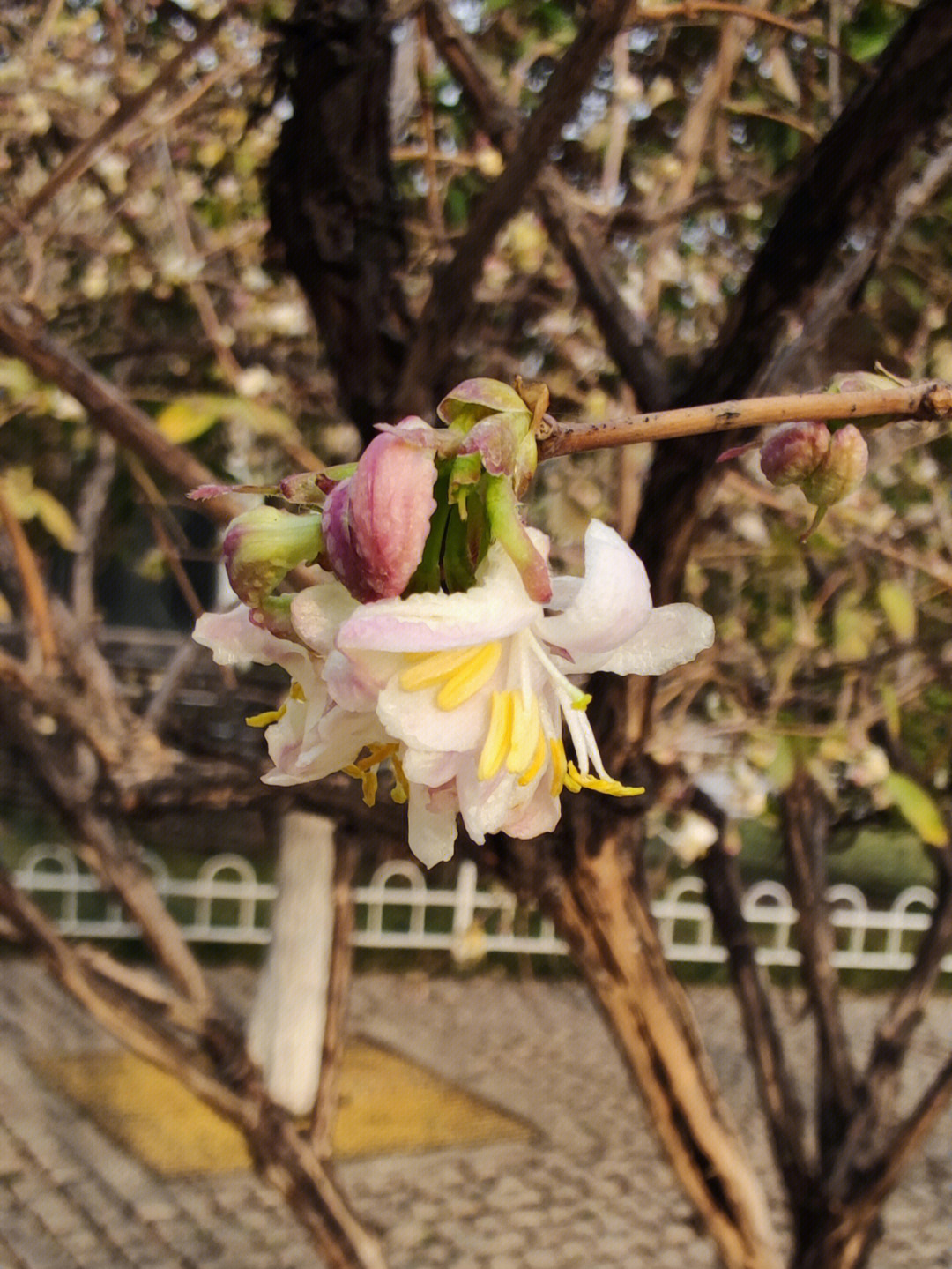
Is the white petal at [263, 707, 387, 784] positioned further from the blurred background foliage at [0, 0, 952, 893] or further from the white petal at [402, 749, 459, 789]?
the blurred background foliage at [0, 0, 952, 893]

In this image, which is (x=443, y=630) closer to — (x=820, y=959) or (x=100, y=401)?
(x=100, y=401)

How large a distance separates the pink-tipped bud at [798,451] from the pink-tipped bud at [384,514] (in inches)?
9.4

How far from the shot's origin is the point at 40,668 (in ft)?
6.89

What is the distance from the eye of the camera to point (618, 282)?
225 centimetres

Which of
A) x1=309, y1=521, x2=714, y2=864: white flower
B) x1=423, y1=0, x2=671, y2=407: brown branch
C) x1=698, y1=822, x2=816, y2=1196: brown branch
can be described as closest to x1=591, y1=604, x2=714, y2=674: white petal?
x1=309, y1=521, x2=714, y2=864: white flower

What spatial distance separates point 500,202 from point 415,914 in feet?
20.7

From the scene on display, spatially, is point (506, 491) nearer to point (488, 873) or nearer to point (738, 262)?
point (488, 873)

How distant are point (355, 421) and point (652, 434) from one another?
1147 mm

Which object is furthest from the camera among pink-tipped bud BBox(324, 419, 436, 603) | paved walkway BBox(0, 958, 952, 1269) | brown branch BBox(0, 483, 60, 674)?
paved walkway BBox(0, 958, 952, 1269)

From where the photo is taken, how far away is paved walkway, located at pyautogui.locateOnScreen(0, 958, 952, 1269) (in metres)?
3.61

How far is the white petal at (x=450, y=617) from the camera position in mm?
439

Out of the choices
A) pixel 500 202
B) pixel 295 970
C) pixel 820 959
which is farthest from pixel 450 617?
pixel 295 970

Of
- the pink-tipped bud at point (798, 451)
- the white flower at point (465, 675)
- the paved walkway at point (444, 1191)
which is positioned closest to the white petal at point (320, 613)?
the white flower at point (465, 675)

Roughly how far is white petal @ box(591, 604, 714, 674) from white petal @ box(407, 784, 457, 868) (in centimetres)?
11
